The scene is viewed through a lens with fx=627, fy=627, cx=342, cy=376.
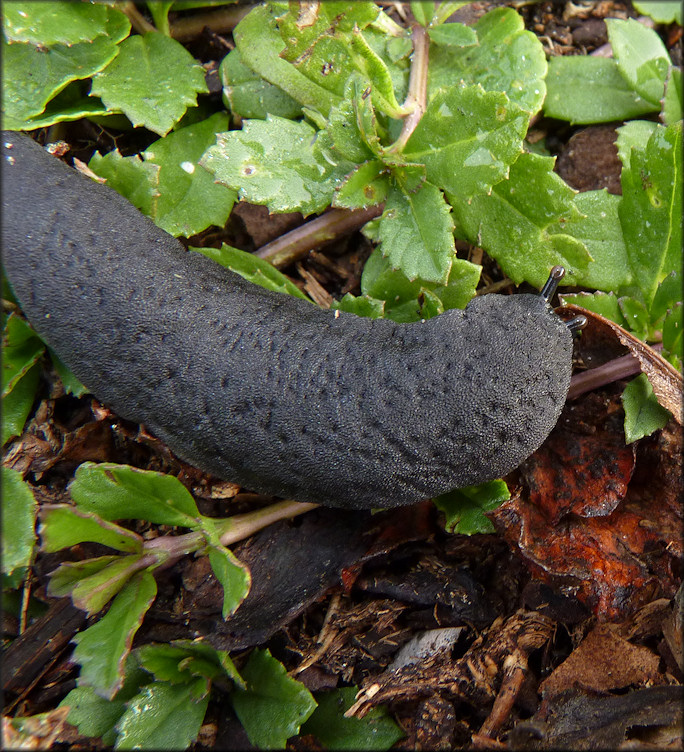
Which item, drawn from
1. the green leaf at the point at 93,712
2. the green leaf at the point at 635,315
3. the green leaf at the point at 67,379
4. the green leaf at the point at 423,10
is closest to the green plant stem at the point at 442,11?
the green leaf at the point at 423,10

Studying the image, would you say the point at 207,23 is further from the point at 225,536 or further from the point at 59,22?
the point at 225,536

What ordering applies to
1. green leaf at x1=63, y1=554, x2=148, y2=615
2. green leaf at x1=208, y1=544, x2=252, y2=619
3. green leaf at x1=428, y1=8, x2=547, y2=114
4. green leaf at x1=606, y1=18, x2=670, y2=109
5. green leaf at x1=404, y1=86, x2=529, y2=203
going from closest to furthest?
green leaf at x1=208, y1=544, x2=252, y2=619 < green leaf at x1=63, y1=554, x2=148, y2=615 < green leaf at x1=404, y1=86, x2=529, y2=203 < green leaf at x1=428, y1=8, x2=547, y2=114 < green leaf at x1=606, y1=18, x2=670, y2=109

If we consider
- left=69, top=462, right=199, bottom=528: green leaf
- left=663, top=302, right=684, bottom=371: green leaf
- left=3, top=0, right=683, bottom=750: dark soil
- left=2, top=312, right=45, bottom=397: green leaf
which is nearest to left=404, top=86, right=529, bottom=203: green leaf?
left=663, top=302, right=684, bottom=371: green leaf

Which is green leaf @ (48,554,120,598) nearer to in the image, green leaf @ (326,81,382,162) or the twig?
green leaf @ (326,81,382,162)

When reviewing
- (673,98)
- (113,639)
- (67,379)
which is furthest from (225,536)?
(673,98)

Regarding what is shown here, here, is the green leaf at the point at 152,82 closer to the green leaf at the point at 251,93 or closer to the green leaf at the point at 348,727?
the green leaf at the point at 251,93

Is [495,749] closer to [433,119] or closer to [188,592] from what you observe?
[188,592]
